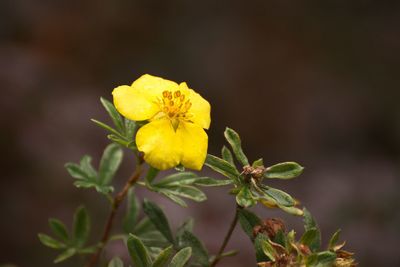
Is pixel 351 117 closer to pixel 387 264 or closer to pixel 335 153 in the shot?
pixel 335 153

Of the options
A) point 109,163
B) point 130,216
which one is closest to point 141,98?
point 109,163

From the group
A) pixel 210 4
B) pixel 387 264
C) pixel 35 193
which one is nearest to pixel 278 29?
pixel 210 4

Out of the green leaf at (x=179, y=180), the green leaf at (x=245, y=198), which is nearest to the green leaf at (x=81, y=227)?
the green leaf at (x=179, y=180)

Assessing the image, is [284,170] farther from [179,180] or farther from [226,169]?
[179,180]

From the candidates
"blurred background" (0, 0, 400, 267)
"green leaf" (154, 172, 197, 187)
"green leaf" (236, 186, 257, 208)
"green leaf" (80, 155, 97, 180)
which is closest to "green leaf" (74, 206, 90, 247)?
"green leaf" (80, 155, 97, 180)

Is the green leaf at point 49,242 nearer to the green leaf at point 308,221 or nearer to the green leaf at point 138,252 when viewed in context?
the green leaf at point 138,252

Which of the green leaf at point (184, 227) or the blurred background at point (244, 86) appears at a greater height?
the green leaf at point (184, 227)
